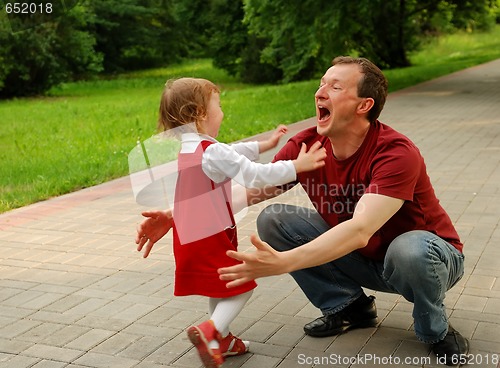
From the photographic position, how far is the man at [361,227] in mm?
3416

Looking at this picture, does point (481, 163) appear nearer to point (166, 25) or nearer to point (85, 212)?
point (85, 212)

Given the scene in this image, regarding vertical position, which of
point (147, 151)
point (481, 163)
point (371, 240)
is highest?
point (147, 151)

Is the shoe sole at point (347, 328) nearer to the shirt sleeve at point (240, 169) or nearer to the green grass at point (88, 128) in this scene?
the shirt sleeve at point (240, 169)

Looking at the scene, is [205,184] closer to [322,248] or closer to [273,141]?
[273,141]

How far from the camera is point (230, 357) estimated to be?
12.7 ft

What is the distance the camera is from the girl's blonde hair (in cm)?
362

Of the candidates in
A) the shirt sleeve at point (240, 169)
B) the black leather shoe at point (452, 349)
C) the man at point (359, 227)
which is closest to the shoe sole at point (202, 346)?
the man at point (359, 227)

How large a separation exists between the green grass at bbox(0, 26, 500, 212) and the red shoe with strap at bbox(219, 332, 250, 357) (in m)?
4.38

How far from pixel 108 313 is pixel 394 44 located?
26.7 m

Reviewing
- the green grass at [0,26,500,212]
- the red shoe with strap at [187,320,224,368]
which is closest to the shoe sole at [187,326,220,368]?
the red shoe with strap at [187,320,224,368]

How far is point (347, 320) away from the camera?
4.16m

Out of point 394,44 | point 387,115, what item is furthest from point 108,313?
point 394,44

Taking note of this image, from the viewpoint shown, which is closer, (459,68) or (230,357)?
(230,357)

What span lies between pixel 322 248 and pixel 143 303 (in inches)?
69.4
